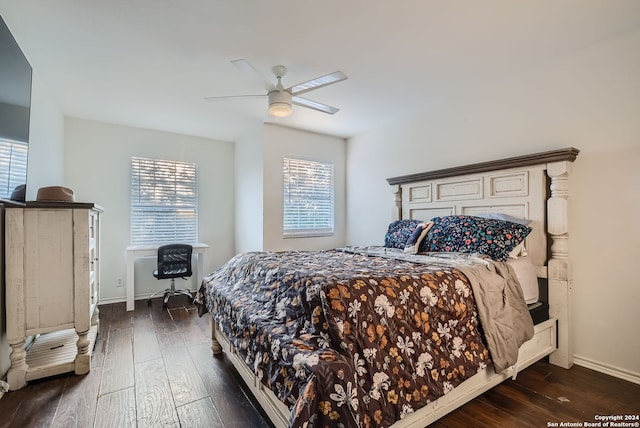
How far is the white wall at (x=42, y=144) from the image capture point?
8.75ft

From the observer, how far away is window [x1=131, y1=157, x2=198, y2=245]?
4.40m

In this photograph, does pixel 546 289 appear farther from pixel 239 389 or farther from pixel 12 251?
pixel 12 251

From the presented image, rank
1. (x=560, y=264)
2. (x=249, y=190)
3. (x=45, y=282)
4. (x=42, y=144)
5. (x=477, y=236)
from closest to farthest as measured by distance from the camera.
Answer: (x=45, y=282) → (x=560, y=264) → (x=477, y=236) → (x=42, y=144) → (x=249, y=190)

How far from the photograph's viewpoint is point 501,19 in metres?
2.04

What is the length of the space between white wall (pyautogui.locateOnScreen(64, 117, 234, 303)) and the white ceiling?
869 mm

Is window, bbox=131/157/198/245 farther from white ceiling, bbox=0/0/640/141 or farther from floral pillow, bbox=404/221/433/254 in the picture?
floral pillow, bbox=404/221/433/254

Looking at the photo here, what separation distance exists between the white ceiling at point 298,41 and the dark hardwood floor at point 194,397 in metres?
2.59

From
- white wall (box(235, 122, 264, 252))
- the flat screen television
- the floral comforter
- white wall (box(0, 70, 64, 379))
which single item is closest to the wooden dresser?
white wall (box(0, 70, 64, 379))

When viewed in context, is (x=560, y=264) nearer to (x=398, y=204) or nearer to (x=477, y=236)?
(x=477, y=236)

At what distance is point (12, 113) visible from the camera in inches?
78.2

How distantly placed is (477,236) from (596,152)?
1.13 metres

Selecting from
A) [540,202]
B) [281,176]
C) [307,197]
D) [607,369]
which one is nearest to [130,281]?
[281,176]

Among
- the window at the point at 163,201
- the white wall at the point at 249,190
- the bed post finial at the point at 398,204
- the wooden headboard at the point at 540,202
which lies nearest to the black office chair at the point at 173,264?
the window at the point at 163,201

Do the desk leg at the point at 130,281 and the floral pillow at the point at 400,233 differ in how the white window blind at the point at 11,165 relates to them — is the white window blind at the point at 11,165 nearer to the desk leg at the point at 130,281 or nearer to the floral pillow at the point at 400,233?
the desk leg at the point at 130,281
